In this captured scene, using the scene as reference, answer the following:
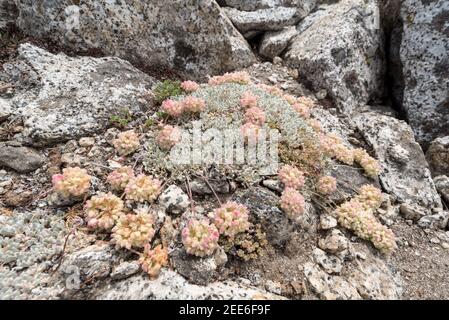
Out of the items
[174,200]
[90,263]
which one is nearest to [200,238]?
[174,200]

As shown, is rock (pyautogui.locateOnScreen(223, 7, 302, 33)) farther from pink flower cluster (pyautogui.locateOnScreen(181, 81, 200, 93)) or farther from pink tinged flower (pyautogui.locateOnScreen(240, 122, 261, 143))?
pink tinged flower (pyautogui.locateOnScreen(240, 122, 261, 143))

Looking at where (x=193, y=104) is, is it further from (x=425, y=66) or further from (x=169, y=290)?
(x=425, y=66)

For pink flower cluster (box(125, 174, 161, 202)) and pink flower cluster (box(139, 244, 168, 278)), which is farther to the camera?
pink flower cluster (box(125, 174, 161, 202))

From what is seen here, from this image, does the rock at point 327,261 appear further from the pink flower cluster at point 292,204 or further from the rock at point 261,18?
the rock at point 261,18

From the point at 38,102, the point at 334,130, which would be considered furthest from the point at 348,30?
the point at 38,102

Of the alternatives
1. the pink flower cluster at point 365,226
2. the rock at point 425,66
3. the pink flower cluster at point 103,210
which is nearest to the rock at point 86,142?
the pink flower cluster at point 103,210

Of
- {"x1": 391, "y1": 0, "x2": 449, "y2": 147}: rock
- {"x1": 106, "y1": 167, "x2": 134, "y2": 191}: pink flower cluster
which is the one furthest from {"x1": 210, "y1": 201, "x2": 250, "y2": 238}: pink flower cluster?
{"x1": 391, "y1": 0, "x2": 449, "y2": 147}: rock

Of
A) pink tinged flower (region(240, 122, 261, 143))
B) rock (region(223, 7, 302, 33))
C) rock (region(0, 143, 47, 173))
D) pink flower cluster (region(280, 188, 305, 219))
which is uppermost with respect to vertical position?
rock (region(223, 7, 302, 33))
